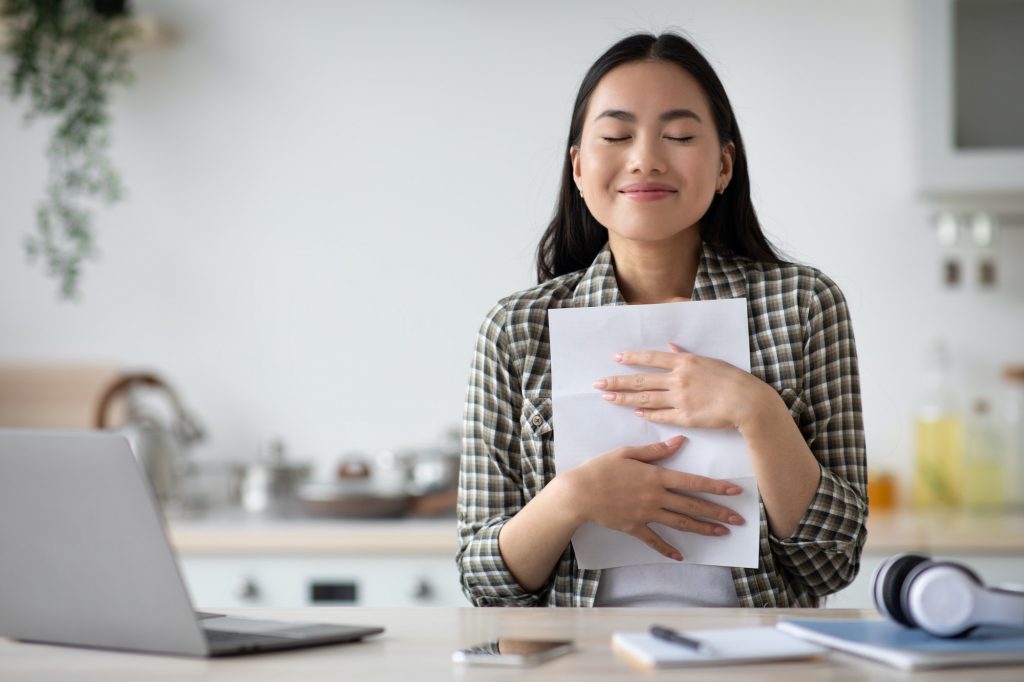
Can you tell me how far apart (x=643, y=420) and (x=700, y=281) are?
0.26m

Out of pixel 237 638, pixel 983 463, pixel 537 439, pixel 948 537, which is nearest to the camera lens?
pixel 237 638

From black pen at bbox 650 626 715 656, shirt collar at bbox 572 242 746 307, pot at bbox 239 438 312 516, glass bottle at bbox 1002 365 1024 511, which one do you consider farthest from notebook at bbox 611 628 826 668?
glass bottle at bbox 1002 365 1024 511

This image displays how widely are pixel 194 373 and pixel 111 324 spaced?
257 millimetres

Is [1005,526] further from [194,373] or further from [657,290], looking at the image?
[194,373]

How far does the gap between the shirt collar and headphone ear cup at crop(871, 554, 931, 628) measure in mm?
482

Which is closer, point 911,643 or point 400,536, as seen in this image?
point 911,643

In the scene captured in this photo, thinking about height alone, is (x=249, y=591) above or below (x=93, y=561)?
below

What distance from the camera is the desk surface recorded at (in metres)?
0.90

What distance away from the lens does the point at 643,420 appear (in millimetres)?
1236

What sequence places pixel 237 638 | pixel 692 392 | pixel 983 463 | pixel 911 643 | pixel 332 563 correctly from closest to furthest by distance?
pixel 911 643, pixel 237 638, pixel 692 392, pixel 332 563, pixel 983 463

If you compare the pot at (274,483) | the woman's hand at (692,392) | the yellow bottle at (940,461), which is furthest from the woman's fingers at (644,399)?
the yellow bottle at (940,461)

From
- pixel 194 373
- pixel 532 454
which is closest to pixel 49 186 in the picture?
pixel 194 373

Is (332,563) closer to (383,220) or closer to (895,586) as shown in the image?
(383,220)

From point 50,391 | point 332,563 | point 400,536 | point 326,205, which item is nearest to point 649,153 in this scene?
point 400,536
